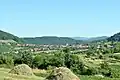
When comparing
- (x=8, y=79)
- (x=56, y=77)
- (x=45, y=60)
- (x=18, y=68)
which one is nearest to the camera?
(x=8, y=79)

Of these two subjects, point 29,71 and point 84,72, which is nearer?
point 29,71

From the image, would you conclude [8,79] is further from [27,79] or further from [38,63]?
[38,63]

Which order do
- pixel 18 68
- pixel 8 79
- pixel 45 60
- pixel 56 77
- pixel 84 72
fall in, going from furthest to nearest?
pixel 45 60
pixel 84 72
pixel 18 68
pixel 56 77
pixel 8 79

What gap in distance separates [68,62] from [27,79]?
3672 inches

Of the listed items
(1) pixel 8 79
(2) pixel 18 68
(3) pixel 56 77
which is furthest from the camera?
(2) pixel 18 68

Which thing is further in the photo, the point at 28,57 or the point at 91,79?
the point at 28,57

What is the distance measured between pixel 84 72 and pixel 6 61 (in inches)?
1038

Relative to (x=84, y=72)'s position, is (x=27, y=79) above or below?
above

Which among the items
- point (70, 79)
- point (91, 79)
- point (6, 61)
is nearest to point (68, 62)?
point (6, 61)

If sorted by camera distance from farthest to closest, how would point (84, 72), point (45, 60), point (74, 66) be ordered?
point (45, 60) → point (74, 66) → point (84, 72)

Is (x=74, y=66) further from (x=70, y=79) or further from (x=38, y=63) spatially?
(x=70, y=79)

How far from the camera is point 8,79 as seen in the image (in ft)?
103

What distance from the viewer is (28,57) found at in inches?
4820

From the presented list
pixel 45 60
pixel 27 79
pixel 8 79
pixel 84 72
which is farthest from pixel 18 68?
pixel 45 60
